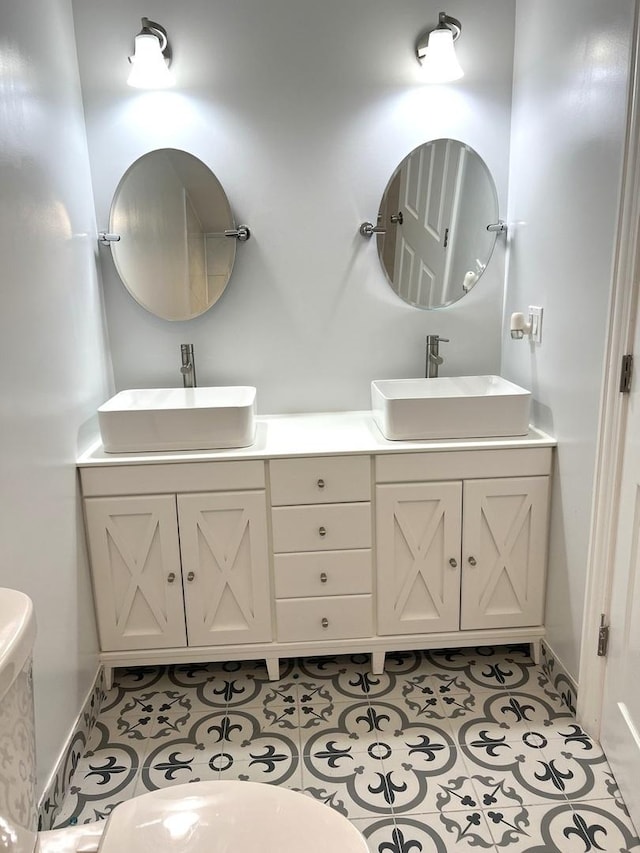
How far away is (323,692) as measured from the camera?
1988mm

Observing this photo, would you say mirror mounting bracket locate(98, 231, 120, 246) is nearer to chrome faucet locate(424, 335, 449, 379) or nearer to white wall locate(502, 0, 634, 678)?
chrome faucet locate(424, 335, 449, 379)

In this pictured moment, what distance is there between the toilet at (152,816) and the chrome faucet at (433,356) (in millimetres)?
1568

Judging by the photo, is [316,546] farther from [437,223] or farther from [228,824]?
[437,223]

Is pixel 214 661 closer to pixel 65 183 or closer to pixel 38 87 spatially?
pixel 65 183

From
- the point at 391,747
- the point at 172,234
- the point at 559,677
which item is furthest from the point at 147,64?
the point at 559,677

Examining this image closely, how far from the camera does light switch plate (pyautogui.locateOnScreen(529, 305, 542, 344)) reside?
1.97 metres

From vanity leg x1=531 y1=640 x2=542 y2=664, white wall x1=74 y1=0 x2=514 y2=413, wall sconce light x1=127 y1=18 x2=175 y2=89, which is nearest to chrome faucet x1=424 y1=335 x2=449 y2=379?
white wall x1=74 y1=0 x2=514 y2=413

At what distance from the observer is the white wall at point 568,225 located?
5.05 feet

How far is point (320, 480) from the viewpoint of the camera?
1916 millimetres

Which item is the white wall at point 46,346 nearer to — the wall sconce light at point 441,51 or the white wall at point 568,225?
the wall sconce light at point 441,51

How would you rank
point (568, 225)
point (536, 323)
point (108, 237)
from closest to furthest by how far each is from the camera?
point (568, 225)
point (536, 323)
point (108, 237)

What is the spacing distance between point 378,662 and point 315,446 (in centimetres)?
74

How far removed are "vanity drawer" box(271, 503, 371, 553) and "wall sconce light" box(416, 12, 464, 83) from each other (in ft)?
4.65

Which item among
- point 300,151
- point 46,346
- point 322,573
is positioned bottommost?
point 322,573
